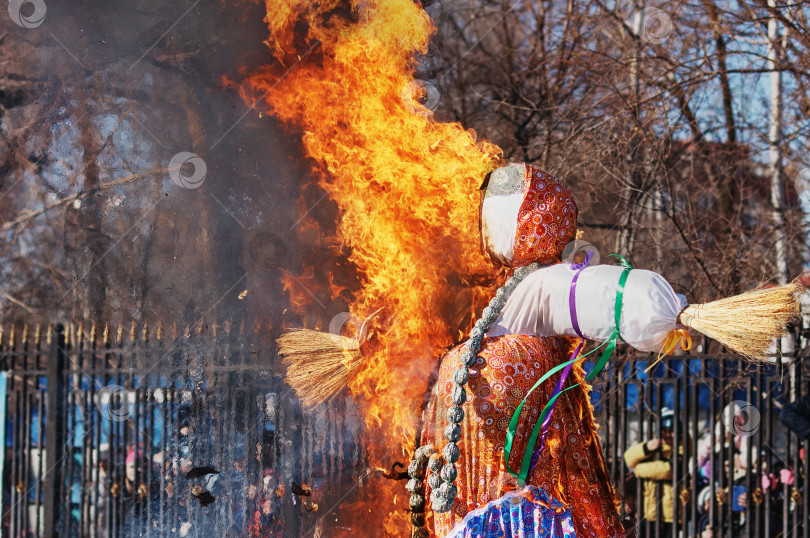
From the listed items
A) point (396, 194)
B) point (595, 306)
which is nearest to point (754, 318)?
point (595, 306)

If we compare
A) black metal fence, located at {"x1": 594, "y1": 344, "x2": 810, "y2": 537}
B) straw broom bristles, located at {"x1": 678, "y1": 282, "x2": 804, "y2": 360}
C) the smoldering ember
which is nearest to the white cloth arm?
the smoldering ember

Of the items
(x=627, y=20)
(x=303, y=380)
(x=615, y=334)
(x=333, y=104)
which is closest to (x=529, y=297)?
(x=615, y=334)

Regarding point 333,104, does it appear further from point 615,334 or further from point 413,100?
point 615,334

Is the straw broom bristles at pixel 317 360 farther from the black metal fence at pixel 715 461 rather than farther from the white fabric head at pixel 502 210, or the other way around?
the black metal fence at pixel 715 461

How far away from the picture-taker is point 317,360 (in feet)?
10.4

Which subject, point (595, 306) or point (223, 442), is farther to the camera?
point (223, 442)

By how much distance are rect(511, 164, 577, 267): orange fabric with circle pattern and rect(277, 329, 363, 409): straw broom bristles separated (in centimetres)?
82

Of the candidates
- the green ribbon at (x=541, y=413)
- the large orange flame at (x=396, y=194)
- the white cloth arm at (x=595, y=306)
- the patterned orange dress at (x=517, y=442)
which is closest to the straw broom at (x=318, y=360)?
the large orange flame at (x=396, y=194)

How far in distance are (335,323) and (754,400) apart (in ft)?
13.3

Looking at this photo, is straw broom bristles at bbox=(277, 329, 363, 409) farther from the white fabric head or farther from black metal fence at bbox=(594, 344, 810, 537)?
black metal fence at bbox=(594, 344, 810, 537)

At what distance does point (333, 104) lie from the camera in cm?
365

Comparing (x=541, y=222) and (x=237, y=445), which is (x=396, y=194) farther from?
(x=237, y=445)

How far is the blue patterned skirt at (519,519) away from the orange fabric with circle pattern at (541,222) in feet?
2.94

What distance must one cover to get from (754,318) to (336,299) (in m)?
2.04
